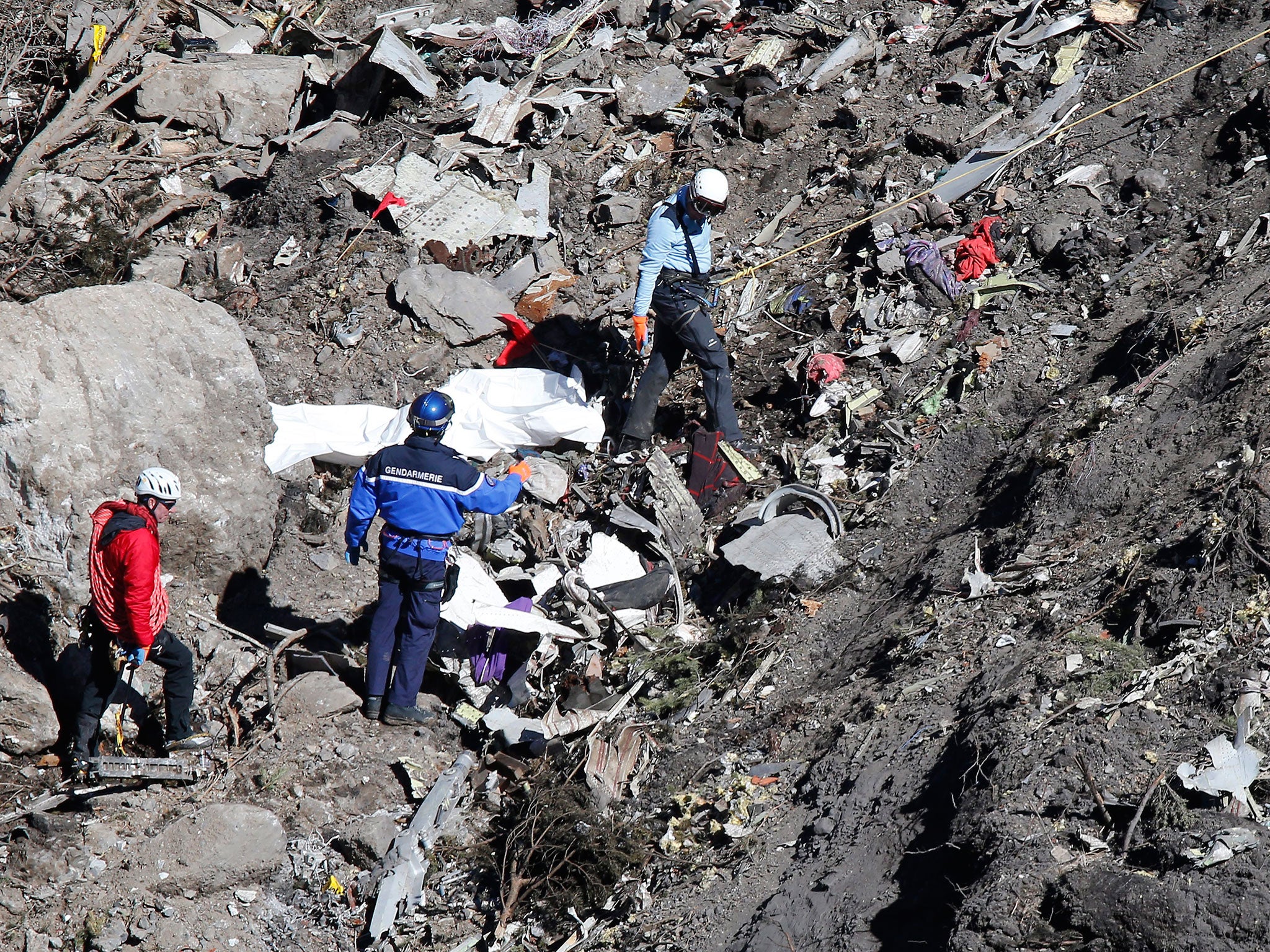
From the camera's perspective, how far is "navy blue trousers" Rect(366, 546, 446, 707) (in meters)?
5.06

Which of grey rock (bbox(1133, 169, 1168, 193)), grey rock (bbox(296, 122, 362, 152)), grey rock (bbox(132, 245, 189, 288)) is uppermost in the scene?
Answer: grey rock (bbox(1133, 169, 1168, 193))

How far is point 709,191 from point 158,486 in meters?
3.55

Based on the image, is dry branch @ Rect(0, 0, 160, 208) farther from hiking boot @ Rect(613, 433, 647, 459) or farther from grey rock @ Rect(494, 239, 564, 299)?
hiking boot @ Rect(613, 433, 647, 459)

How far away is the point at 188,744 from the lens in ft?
17.0

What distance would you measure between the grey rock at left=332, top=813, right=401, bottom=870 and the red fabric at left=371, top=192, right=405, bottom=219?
549 cm

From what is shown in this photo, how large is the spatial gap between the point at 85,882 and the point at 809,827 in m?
3.37

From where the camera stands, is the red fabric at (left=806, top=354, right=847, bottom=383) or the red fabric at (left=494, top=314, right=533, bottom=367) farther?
the red fabric at (left=494, top=314, right=533, bottom=367)

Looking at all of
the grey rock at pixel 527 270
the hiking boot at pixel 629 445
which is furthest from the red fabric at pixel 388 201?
the hiking boot at pixel 629 445

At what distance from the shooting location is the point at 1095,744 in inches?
151

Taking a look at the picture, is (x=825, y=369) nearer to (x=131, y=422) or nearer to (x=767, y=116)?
(x=767, y=116)

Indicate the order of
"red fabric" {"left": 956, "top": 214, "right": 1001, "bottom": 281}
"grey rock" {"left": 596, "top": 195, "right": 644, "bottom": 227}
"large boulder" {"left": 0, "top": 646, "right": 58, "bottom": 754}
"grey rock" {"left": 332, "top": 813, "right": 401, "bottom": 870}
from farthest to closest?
"grey rock" {"left": 596, "top": 195, "right": 644, "bottom": 227}
"red fabric" {"left": 956, "top": 214, "right": 1001, "bottom": 281}
"large boulder" {"left": 0, "top": 646, "right": 58, "bottom": 754}
"grey rock" {"left": 332, "top": 813, "right": 401, "bottom": 870}

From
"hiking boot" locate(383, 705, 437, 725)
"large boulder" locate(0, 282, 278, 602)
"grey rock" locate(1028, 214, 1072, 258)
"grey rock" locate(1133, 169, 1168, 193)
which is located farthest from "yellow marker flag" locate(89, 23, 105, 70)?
"grey rock" locate(1133, 169, 1168, 193)

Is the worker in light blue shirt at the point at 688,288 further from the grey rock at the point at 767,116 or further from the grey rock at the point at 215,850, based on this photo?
the grey rock at the point at 215,850

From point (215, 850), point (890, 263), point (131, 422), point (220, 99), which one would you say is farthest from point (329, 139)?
point (215, 850)
